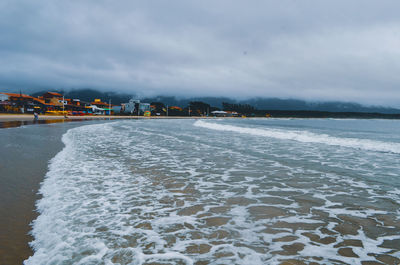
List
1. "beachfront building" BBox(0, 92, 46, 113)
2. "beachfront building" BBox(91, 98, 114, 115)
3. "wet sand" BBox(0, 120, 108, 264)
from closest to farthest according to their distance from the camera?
"wet sand" BBox(0, 120, 108, 264), "beachfront building" BBox(0, 92, 46, 113), "beachfront building" BBox(91, 98, 114, 115)

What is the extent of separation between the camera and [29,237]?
396cm

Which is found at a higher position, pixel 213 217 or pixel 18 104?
pixel 18 104

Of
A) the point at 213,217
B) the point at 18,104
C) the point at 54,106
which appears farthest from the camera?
the point at 54,106

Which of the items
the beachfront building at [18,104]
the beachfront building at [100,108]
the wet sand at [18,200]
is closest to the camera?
the wet sand at [18,200]

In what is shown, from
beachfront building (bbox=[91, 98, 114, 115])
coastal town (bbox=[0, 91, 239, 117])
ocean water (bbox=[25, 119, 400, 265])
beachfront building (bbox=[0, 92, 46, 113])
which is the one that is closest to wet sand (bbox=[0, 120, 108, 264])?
ocean water (bbox=[25, 119, 400, 265])

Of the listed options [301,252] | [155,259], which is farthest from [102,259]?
[301,252]

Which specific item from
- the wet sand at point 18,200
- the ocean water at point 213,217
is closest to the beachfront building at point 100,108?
the wet sand at point 18,200

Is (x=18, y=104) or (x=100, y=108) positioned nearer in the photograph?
(x=18, y=104)

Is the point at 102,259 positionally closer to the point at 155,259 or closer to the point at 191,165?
the point at 155,259

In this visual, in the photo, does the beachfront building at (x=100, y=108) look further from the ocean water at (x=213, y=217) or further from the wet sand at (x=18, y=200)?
the ocean water at (x=213, y=217)

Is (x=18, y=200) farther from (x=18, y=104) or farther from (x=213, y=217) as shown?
(x=18, y=104)

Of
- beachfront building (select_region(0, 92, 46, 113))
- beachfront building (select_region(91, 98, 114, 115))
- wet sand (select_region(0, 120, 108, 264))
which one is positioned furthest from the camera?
beachfront building (select_region(91, 98, 114, 115))

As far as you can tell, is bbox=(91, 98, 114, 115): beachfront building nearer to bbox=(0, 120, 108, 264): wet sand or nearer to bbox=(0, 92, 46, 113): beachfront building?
bbox=(0, 92, 46, 113): beachfront building

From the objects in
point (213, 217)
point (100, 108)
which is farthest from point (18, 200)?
point (100, 108)
